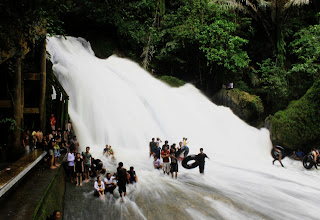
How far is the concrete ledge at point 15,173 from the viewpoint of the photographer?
15.6 ft

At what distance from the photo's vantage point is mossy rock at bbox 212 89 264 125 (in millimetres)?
18062

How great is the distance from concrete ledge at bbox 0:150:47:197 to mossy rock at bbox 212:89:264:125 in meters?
14.6

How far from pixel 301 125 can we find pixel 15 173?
14.7 m

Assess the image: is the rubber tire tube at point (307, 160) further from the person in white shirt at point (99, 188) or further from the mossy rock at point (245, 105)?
the person in white shirt at point (99, 188)

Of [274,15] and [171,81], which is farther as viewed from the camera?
[171,81]

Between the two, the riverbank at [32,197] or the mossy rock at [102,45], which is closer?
the riverbank at [32,197]

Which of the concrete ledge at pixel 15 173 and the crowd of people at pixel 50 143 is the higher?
the crowd of people at pixel 50 143

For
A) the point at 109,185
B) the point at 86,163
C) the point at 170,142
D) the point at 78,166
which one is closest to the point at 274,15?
the point at 170,142

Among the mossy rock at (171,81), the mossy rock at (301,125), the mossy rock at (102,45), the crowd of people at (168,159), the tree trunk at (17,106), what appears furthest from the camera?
the mossy rock at (102,45)

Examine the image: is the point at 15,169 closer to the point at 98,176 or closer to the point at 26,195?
the point at 26,195

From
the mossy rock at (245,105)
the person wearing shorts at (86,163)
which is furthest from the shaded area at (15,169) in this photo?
the mossy rock at (245,105)

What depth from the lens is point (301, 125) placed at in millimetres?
14266

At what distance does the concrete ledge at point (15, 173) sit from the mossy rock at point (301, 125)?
43.9 ft

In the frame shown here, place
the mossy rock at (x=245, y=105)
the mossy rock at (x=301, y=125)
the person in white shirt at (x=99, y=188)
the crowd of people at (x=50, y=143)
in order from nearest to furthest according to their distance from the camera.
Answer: the person in white shirt at (x=99, y=188) < the crowd of people at (x=50, y=143) < the mossy rock at (x=301, y=125) < the mossy rock at (x=245, y=105)
